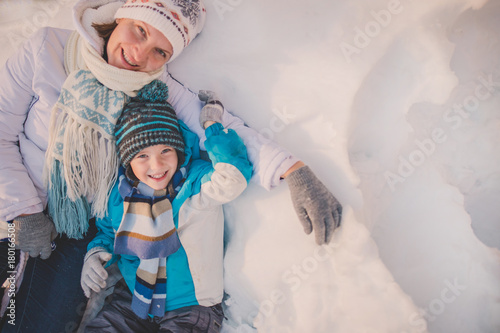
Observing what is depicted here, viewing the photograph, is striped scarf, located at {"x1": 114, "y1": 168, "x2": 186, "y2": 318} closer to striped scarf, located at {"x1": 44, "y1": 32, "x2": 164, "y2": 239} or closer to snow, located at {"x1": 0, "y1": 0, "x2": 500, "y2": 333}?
striped scarf, located at {"x1": 44, "y1": 32, "x2": 164, "y2": 239}

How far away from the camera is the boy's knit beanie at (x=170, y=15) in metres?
1.01

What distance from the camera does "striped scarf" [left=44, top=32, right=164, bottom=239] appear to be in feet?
3.55

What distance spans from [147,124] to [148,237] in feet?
1.46

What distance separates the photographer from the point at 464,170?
A: 1.20 m

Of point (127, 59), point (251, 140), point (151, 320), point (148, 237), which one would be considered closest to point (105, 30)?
point (127, 59)

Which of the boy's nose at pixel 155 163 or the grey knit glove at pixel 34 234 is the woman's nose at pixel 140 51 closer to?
the boy's nose at pixel 155 163

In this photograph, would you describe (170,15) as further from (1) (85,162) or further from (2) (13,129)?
(2) (13,129)

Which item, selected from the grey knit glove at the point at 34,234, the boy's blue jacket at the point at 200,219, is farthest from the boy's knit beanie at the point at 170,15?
the grey knit glove at the point at 34,234

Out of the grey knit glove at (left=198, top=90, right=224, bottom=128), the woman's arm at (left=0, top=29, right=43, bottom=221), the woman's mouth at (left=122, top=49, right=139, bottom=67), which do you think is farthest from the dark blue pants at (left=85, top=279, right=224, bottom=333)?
the woman's mouth at (left=122, top=49, right=139, bottom=67)

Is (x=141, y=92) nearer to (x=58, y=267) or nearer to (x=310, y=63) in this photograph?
(x=310, y=63)

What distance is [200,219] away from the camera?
46.6 inches

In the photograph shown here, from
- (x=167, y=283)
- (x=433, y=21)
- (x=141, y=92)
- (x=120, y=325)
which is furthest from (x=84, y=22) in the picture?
(x=433, y=21)

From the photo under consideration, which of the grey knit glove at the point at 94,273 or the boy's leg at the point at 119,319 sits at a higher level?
the grey knit glove at the point at 94,273

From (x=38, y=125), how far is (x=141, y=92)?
479 millimetres
